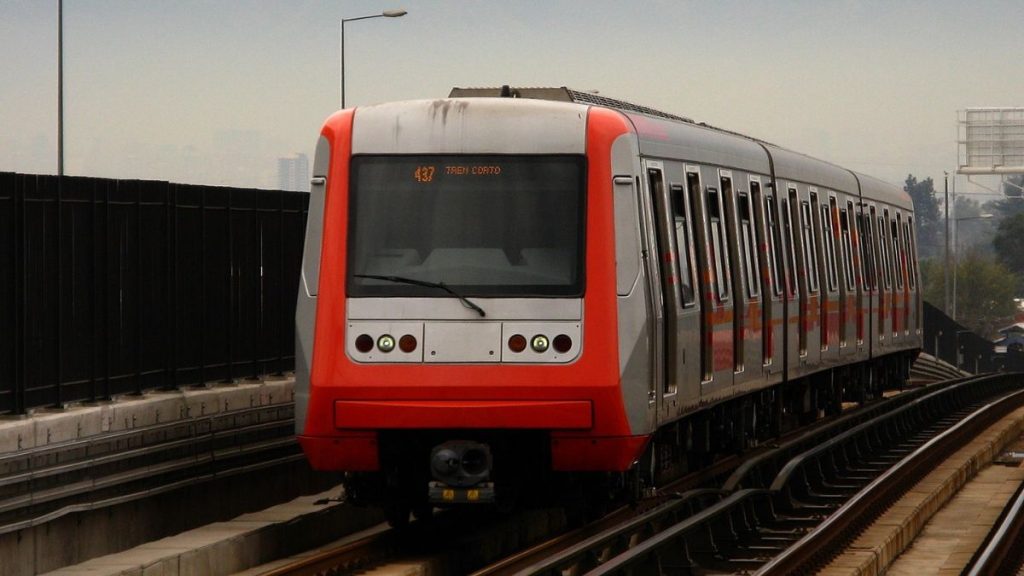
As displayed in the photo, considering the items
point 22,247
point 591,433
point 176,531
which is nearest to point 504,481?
point 591,433

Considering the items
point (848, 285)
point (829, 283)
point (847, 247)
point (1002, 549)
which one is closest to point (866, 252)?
point (847, 247)

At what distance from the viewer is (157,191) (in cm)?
1528

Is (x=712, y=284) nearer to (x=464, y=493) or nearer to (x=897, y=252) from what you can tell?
(x=464, y=493)

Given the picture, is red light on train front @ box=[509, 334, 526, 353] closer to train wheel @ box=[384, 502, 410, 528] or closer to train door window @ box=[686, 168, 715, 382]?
train wheel @ box=[384, 502, 410, 528]

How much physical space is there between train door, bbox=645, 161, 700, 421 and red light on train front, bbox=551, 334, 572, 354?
1298mm

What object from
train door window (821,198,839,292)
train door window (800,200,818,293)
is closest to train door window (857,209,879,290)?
train door window (821,198,839,292)

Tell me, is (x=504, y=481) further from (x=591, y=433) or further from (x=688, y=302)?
(x=688, y=302)

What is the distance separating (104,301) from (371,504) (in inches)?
89.7

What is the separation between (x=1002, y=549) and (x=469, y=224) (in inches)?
171

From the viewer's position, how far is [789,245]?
2120cm

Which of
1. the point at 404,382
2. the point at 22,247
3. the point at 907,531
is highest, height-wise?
the point at 22,247

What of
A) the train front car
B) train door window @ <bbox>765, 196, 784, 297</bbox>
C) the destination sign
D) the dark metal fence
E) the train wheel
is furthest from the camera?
train door window @ <bbox>765, 196, 784, 297</bbox>

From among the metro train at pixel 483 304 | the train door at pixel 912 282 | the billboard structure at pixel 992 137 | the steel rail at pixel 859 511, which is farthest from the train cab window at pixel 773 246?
the billboard structure at pixel 992 137

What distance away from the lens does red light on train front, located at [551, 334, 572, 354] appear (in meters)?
13.4
